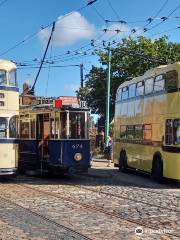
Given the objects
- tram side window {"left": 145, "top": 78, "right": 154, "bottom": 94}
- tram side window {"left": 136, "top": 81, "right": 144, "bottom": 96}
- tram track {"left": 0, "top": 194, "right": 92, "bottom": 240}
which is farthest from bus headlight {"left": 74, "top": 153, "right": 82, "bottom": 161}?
tram track {"left": 0, "top": 194, "right": 92, "bottom": 240}

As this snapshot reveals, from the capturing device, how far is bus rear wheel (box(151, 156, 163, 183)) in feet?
69.1

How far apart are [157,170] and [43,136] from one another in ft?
15.6

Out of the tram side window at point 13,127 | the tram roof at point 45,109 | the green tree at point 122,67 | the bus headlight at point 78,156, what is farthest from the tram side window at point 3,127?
Result: the green tree at point 122,67

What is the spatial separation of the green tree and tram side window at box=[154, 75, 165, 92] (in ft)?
83.7

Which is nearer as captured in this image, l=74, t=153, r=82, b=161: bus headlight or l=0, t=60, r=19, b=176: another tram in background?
l=0, t=60, r=19, b=176: another tram in background

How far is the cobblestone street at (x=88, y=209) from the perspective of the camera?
1054 centimetres

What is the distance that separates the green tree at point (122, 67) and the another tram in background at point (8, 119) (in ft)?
87.0

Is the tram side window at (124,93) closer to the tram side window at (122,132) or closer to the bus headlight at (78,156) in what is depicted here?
the tram side window at (122,132)

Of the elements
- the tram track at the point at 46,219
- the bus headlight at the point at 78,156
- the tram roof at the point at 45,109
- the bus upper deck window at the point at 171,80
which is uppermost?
the bus upper deck window at the point at 171,80

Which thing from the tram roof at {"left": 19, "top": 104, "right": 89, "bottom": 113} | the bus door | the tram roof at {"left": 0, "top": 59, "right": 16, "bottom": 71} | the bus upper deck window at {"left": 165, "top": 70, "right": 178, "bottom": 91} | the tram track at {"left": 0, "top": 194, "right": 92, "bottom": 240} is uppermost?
the tram roof at {"left": 0, "top": 59, "right": 16, "bottom": 71}

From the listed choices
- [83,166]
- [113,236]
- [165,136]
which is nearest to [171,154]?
[165,136]

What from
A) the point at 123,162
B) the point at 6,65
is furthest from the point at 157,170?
the point at 6,65

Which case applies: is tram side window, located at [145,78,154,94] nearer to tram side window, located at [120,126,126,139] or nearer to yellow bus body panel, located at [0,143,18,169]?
tram side window, located at [120,126,126,139]

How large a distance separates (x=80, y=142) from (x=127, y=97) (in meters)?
5.00
